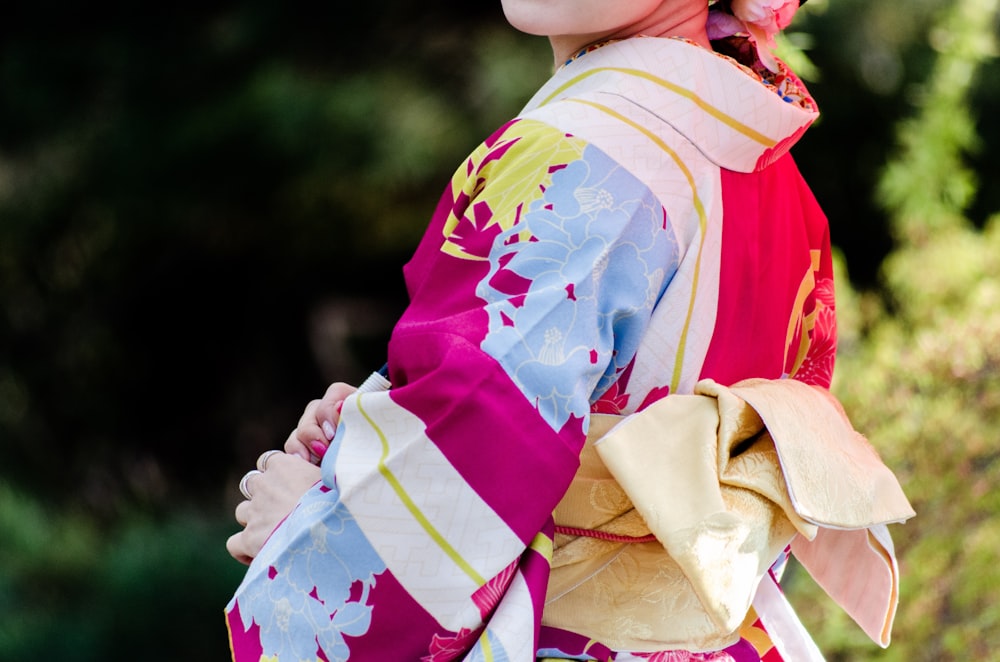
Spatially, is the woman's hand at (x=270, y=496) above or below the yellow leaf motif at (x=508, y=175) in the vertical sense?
below

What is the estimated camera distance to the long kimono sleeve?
693 mm

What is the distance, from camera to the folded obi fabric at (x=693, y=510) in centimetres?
74

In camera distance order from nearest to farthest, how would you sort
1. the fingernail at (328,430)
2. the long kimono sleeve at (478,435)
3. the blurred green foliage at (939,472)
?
the long kimono sleeve at (478,435)
the fingernail at (328,430)
the blurred green foliage at (939,472)

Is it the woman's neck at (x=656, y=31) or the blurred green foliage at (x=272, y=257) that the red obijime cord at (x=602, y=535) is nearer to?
the woman's neck at (x=656, y=31)

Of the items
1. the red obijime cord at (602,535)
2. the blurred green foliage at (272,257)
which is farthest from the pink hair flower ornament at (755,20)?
the blurred green foliage at (272,257)

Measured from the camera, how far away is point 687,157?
0.78 m

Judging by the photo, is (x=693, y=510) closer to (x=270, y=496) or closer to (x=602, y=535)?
(x=602, y=535)

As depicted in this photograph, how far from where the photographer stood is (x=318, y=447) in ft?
2.73

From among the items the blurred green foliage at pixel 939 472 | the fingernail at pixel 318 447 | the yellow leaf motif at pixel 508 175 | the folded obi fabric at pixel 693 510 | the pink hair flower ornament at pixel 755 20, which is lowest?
the blurred green foliage at pixel 939 472

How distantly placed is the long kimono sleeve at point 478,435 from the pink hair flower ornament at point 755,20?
223mm

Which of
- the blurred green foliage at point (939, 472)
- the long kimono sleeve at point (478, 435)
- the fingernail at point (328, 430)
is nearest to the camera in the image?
the long kimono sleeve at point (478, 435)

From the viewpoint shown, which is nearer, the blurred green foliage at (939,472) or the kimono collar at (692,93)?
the kimono collar at (692,93)

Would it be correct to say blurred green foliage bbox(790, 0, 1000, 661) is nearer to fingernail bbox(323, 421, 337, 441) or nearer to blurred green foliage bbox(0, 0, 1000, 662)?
blurred green foliage bbox(0, 0, 1000, 662)

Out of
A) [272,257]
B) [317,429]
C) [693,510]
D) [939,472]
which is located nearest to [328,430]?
[317,429]
